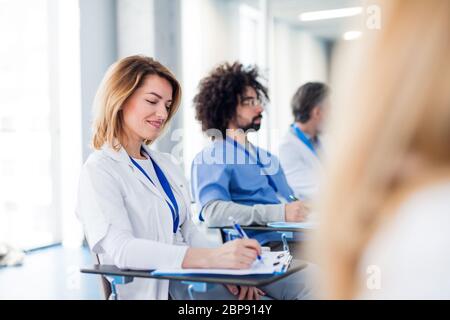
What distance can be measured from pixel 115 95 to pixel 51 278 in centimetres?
204

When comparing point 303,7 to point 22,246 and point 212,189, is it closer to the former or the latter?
point 22,246

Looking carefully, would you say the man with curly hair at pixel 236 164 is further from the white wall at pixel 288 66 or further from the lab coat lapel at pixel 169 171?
the white wall at pixel 288 66

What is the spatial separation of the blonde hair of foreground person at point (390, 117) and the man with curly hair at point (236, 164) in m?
1.70

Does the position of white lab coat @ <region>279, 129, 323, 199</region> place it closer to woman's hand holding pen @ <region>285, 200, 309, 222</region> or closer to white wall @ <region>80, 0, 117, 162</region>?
woman's hand holding pen @ <region>285, 200, 309, 222</region>

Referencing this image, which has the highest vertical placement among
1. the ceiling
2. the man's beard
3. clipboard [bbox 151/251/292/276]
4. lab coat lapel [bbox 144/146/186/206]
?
the ceiling

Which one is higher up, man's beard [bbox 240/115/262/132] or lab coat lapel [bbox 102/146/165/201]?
man's beard [bbox 240/115/262/132]

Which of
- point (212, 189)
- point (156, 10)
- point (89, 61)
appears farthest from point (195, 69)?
point (212, 189)

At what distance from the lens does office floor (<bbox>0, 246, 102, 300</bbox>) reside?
283 cm

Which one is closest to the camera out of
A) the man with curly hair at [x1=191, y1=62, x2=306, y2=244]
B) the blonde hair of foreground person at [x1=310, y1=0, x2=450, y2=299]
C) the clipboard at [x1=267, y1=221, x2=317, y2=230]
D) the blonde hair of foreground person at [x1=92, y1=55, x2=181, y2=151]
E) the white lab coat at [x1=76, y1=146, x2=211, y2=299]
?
the blonde hair of foreground person at [x1=310, y1=0, x2=450, y2=299]

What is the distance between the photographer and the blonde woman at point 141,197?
133 cm

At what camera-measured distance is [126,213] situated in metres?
1.45

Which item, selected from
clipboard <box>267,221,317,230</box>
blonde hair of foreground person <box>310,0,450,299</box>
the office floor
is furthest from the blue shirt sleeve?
blonde hair of foreground person <box>310,0,450,299</box>

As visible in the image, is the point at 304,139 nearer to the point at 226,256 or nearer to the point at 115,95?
the point at 115,95

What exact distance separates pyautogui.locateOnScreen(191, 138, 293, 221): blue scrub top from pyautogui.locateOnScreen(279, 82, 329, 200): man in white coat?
1.57 feet
